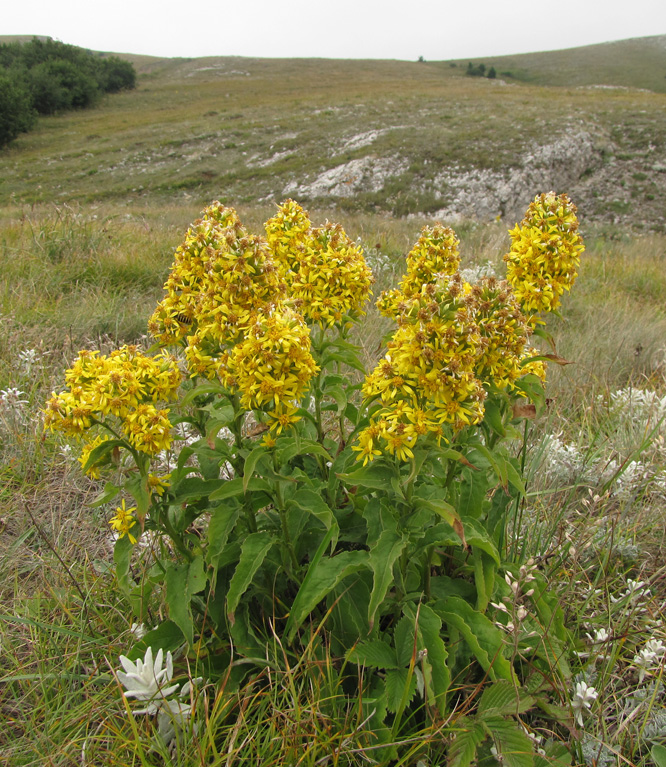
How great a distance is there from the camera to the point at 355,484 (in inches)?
66.5

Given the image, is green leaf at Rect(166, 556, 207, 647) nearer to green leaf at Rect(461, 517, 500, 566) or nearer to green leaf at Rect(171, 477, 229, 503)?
green leaf at Rect(171, 477, 229, 503)

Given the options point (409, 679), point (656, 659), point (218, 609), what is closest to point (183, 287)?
point (218, 609)

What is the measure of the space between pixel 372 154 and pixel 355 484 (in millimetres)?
26473

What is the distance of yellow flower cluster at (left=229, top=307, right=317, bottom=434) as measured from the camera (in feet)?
4.85

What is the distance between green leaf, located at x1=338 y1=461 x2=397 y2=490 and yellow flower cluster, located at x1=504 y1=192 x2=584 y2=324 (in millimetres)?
983

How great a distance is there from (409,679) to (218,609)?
781 millimetres

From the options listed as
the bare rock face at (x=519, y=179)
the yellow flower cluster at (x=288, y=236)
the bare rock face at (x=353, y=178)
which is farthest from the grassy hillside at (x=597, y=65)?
the yellow flower cluster at (x=288, y=236)

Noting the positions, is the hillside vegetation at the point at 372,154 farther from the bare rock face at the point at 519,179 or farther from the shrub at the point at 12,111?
the shrub at the point at 12,111

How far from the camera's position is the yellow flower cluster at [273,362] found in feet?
4.85

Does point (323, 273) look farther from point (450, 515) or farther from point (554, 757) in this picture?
point (554, 757)

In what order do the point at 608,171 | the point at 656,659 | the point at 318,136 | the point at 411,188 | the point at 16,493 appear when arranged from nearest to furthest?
the point at 656,659, the point at 16,493, the point at 411,188, the point at 608,171, the point at 318,136

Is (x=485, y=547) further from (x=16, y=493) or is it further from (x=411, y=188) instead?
(x=411, y=188)

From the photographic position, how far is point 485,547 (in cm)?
158

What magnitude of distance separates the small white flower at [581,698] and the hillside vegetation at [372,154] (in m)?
15.8
